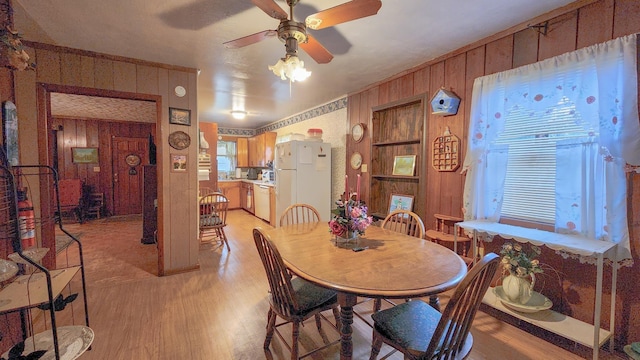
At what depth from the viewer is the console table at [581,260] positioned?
1579mm

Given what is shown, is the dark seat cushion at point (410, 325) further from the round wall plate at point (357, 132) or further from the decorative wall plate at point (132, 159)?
the decorative wall plate at point (132, 159)

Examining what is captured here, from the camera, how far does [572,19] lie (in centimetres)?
184

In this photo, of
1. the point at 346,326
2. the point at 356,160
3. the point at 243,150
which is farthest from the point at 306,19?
the point at 243,150

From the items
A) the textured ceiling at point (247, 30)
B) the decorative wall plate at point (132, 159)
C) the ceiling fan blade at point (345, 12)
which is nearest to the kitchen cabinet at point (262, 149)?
the decorative wall plate at point (132, 159)

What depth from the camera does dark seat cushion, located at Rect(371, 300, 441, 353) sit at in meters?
1.23

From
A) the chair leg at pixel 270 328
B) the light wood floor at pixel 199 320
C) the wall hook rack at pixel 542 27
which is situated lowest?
the light wood floor at pixel 199 320

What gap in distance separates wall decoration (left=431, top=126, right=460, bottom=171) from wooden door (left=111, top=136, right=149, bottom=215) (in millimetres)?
6443

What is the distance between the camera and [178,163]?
2982 millimetres

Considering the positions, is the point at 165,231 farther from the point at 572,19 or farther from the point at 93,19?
the point at 572,19

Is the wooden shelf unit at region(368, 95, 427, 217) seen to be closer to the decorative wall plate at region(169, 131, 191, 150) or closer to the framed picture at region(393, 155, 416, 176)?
the framed picture at region(393, 155, 416, 176)

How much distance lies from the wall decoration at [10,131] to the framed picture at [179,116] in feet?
3.86

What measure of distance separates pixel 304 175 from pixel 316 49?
9.21 ft

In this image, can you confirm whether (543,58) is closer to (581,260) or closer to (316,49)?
(581,260)

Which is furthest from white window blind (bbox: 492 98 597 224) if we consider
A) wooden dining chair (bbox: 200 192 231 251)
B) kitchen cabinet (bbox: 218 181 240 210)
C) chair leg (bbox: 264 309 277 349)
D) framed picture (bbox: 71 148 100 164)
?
framed picture (bbox: 71 148 100 164)
